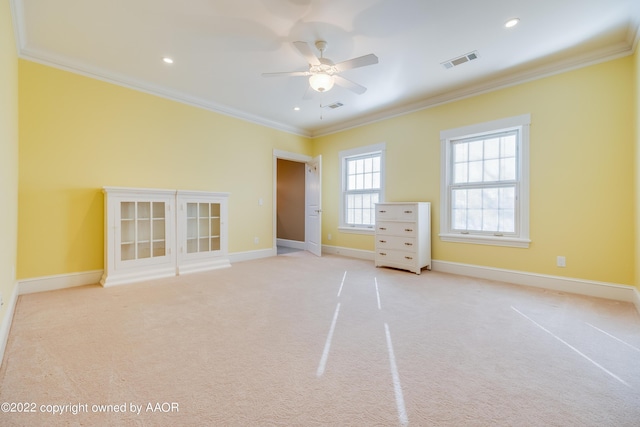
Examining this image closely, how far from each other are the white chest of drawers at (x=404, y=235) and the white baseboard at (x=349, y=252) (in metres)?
0.73

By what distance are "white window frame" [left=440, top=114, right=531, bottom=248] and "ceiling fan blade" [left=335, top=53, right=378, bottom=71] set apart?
220 cm

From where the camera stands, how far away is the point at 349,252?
5586 mm

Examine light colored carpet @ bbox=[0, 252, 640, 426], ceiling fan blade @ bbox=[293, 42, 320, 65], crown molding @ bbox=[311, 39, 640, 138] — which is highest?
crown molding @ bbox=[311, 39, 640, 138]

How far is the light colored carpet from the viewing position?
1.30m

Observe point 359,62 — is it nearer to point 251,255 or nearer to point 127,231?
point 127,231

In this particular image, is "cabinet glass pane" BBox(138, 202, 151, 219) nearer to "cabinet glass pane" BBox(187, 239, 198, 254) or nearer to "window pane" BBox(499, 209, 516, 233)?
"cabinet glass pane" BBox(187, 239, 198, 254)

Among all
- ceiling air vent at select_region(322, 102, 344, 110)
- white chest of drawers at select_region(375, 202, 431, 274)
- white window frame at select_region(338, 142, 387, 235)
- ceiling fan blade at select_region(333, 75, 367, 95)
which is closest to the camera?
ceiling fan blade at select_region(333, 75, 367, 95)

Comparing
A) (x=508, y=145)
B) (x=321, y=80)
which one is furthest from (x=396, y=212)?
(x=321, y=80)

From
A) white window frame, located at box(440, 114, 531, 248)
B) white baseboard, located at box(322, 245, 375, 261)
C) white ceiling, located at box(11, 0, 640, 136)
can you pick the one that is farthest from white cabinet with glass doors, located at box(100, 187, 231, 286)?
white window frame, located at box(440, 114, 531, 248)

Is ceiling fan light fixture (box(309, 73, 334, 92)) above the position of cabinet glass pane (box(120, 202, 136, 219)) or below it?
above

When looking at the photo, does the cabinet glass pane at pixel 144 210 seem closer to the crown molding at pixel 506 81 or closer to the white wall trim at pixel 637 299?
the crown molding at pixel 506 81

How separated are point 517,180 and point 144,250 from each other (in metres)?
5.05

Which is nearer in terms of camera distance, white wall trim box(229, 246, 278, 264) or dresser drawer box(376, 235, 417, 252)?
dresser drawer box(376, 235, 417, 252)

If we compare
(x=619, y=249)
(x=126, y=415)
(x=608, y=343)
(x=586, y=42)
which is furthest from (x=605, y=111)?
(x=126, y=415)
